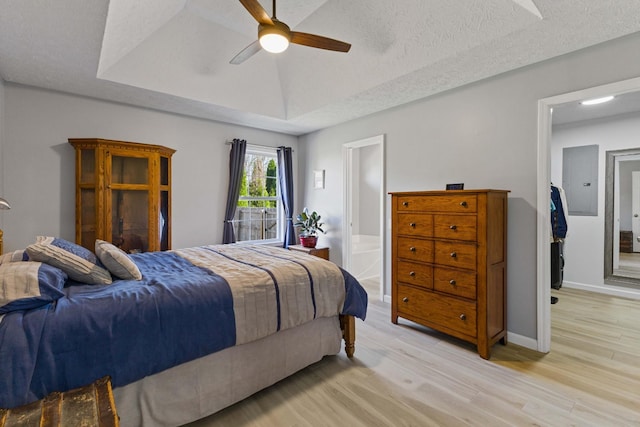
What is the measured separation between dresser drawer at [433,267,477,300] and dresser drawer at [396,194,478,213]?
55 centimetres

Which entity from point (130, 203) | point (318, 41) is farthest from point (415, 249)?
point (130, 203)

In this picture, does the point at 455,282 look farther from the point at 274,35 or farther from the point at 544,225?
the point at 274,35

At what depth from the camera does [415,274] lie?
2990mm

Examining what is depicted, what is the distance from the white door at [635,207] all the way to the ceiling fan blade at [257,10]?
5130 millimetres

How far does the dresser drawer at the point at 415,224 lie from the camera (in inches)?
113

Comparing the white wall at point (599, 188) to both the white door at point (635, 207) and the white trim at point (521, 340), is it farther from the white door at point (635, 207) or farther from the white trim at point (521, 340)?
the white trim at point (521, 340)

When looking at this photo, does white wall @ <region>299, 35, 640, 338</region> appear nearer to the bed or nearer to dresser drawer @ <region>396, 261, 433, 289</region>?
dresser drawer @ <region>396, 261, 433, 289</region>

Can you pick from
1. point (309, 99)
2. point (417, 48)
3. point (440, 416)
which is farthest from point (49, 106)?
point (440, 416)

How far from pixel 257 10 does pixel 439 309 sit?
108 inches

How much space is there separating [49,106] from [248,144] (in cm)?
234

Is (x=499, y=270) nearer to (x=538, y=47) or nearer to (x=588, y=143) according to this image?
(x=538, y=47)

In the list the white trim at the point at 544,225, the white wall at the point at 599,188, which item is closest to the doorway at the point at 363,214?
the white trim at the point at 544,225

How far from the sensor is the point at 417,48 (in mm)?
2635

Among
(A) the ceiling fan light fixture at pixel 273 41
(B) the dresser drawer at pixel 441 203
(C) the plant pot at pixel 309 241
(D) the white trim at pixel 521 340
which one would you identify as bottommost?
(D) the white trim at pixel 521 340
